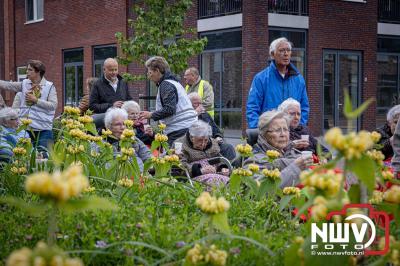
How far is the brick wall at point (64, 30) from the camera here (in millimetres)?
21844

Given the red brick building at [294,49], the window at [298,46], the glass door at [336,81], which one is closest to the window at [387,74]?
the red brick building at [294,49]

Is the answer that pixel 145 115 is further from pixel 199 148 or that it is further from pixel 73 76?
pixel 73 76

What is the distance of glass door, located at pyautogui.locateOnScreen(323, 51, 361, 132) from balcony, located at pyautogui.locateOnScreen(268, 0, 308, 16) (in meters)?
1.59

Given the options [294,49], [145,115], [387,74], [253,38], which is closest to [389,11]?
[387,74]

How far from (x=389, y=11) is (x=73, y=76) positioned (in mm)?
12007

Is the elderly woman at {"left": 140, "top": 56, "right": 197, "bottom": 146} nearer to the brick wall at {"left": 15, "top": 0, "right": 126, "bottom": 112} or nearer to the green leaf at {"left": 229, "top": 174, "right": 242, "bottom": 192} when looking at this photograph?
the green leaf at {"left": 229, "top": 174, "right": 242, "bottom": 192}

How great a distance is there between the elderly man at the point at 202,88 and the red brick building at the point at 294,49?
7387mm

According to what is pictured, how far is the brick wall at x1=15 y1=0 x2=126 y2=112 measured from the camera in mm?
21844

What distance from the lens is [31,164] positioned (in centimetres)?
312

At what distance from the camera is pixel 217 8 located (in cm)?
1816

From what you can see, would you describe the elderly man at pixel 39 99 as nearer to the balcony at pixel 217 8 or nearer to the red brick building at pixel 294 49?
the red brick building at pixel 294 49

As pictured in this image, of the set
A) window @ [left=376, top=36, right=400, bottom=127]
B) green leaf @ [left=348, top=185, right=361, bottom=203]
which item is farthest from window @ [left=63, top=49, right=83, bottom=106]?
green leaf @ [left=348, top=185, right=361, bottom=203]

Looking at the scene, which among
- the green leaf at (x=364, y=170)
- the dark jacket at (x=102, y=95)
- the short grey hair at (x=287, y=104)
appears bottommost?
the green leaf at (x=364, y=170)

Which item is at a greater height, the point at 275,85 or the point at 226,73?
the point at 226,73
